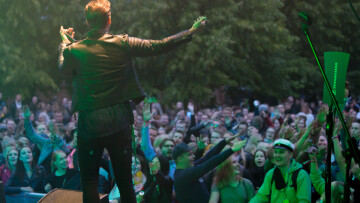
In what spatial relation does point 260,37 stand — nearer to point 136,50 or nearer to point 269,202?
point 269,202

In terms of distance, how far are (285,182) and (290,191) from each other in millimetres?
117

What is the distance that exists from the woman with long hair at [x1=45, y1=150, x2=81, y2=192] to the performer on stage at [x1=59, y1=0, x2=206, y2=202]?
11.1 feet

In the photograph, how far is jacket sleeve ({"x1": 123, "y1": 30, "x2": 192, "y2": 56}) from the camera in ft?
8.84

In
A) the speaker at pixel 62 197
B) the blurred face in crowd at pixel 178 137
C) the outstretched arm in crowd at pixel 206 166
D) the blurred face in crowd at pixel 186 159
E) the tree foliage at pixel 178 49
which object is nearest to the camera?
the speaker at pixel 62 197

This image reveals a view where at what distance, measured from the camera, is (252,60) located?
14.8 metres

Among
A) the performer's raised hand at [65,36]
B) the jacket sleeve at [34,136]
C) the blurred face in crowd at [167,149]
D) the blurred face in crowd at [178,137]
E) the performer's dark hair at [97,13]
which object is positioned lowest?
the blurred face in crowd at [167,149]

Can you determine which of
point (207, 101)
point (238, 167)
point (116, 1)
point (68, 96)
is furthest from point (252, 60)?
point (238, 167)

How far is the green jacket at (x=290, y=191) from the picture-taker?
4.14 metres

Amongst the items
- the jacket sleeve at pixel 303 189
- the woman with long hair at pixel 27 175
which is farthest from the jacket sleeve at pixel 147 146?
the jacket sleeve at pixel 303 189

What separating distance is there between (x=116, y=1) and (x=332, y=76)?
11.5m

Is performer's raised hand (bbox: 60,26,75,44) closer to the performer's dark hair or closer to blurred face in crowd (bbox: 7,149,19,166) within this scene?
the performer's dark hair

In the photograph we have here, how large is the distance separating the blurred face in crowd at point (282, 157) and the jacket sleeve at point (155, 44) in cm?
212

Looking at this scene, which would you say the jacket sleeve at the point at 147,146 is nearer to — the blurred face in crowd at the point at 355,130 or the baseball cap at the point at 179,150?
the baseball cap at the point at 179,150

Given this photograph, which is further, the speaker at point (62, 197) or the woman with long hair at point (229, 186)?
the woman with long hair at point (229, 186)
